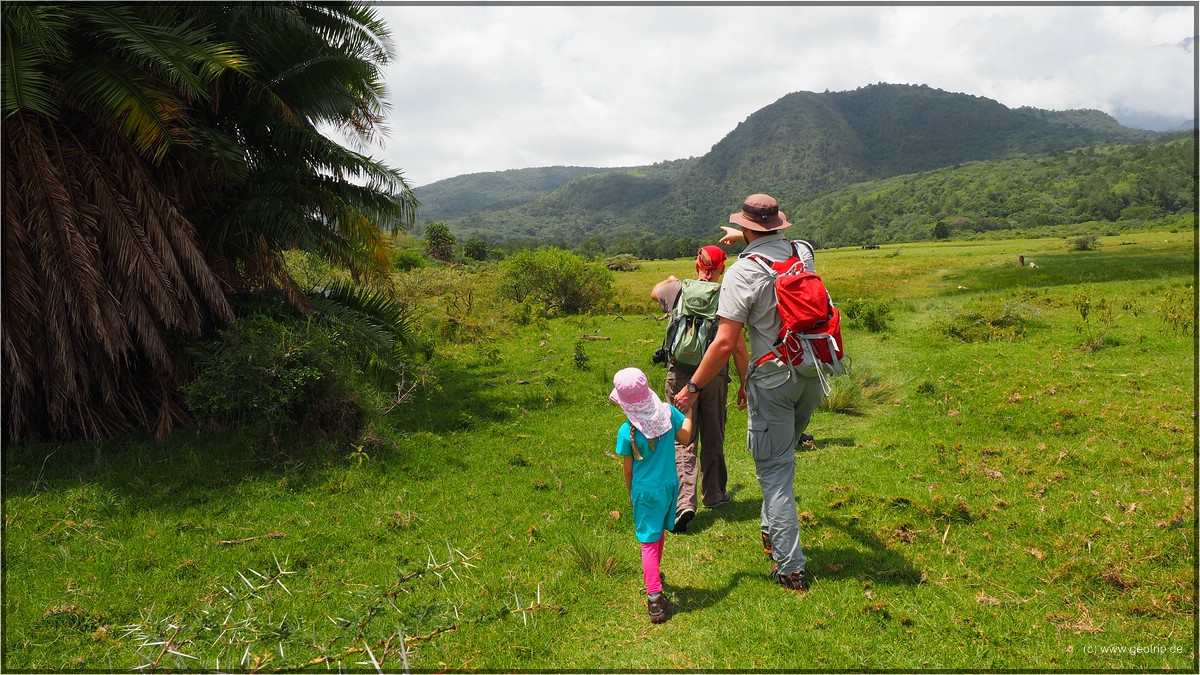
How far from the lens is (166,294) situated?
23.6 feet

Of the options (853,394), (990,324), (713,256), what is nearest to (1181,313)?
(990,324)

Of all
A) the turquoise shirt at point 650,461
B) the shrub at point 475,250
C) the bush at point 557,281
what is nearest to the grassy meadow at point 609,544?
the turquoise shirt at point 650,461

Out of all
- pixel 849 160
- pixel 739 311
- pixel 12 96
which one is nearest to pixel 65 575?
pixel 12 96

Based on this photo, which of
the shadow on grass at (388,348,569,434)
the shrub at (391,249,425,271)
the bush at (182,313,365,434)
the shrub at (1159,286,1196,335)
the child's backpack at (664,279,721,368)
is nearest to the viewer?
the child's backpack at (664,279,721,368)

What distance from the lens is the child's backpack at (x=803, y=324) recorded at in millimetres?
3967

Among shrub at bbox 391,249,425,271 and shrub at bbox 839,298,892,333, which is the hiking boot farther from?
shrub at bbox 391,249,425,271

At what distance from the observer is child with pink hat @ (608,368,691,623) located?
3936 millimetres

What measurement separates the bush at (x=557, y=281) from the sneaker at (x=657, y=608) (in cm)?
2003

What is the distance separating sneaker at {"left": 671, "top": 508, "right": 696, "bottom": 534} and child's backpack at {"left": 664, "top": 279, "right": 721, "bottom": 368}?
1.28 metres

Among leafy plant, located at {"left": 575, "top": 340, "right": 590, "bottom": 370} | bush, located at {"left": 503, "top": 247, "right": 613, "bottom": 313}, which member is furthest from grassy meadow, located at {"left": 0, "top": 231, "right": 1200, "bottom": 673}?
bush, located at {"left": 503, "top": 247, "right": 613, "bottom": 313}

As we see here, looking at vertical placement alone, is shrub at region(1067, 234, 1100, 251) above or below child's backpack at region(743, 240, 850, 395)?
below

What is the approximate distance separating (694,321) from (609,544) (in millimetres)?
1999

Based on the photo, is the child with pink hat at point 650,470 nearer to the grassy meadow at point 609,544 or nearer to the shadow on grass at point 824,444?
the grassy meadow at point 609,544

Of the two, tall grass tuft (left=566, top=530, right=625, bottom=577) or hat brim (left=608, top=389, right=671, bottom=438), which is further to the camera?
tall grass tuft (left=566, top=530, right=625, bottom=577)
